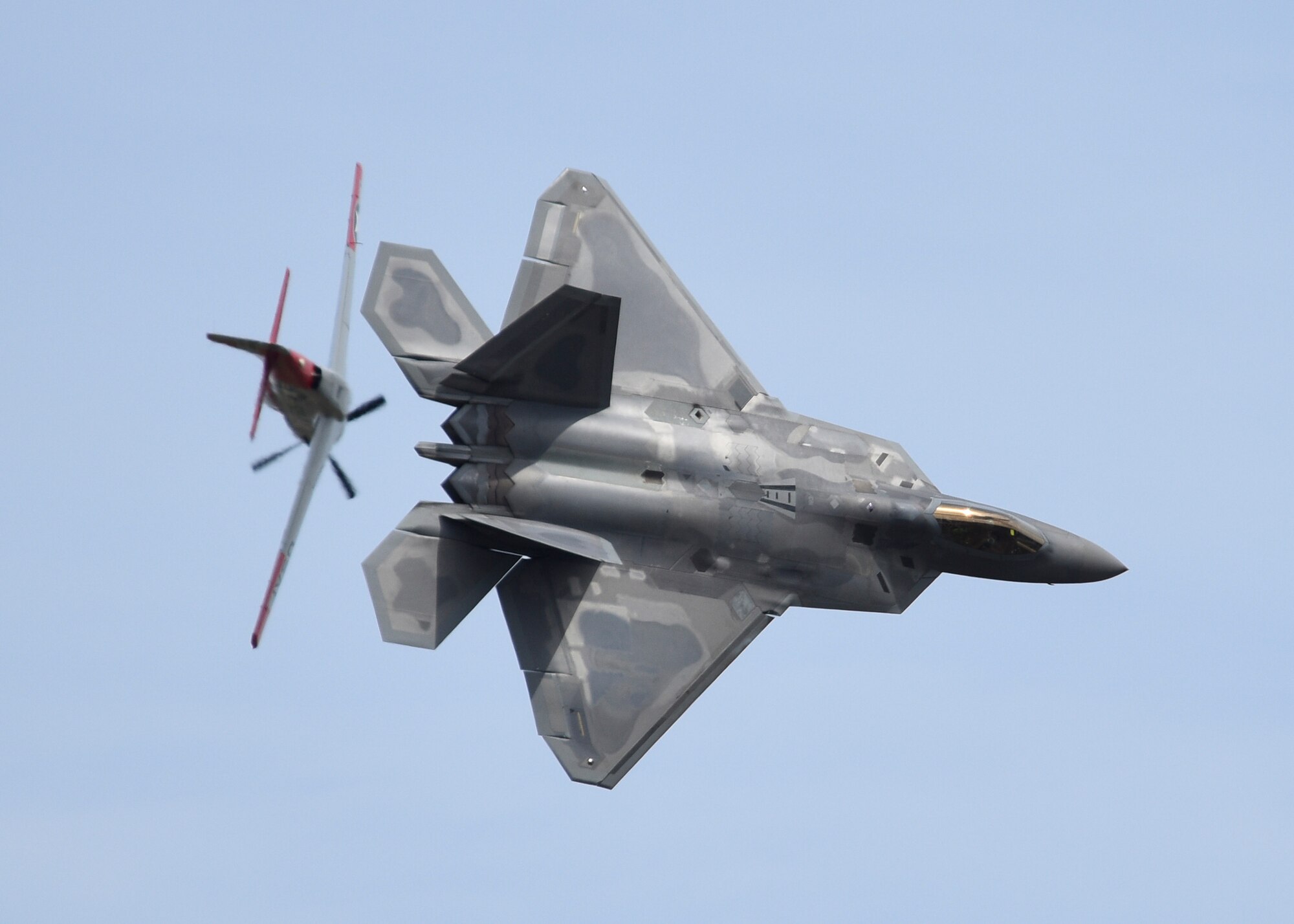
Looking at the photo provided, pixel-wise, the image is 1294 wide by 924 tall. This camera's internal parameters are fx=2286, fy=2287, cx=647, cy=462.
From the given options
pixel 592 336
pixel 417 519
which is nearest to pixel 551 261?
pixel 592 336

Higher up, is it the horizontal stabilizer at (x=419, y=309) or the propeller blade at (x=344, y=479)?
the horizontal stabilizer at (x=419, y=309)

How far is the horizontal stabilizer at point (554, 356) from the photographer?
37.3m

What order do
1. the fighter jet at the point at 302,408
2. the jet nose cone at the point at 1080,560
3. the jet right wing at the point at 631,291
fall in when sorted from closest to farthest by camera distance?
the fighter jet at the point at 302,408 < the jet right wing at the point at 631,291 < the jet nose cone at the point at 1080,560

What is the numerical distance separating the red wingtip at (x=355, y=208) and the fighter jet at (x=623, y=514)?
614 mm

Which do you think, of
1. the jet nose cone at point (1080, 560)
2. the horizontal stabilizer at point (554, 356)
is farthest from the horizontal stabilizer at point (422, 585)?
the jet nose cone at point (1080, 560)

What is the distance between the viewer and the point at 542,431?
3781cm

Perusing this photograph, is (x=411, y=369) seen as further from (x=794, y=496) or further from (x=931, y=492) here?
(x=931, y=492)

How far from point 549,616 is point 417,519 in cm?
269

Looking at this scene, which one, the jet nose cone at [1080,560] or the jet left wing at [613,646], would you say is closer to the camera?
the jet left wing at [613,646]

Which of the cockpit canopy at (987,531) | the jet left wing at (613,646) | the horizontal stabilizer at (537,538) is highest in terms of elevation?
the cockpit canopy at (987,531)

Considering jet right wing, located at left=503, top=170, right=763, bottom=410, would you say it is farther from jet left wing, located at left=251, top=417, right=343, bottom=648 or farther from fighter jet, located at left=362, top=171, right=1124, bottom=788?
jet left wing, located at left=251, top=417, right=343, bottom=648

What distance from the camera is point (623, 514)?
3784 cm

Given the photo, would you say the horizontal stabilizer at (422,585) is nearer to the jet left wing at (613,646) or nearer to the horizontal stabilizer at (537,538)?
the horizontal stabilizer at (537,538)

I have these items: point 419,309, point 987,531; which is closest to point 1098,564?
point 987,531
